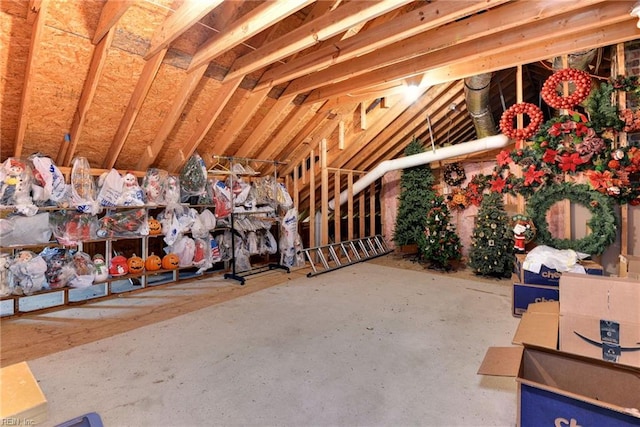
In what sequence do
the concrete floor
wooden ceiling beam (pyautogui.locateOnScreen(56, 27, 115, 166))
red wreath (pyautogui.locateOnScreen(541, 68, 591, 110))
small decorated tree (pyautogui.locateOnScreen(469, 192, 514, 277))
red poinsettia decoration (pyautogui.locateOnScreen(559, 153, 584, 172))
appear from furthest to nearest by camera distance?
1. small decorated tree (pyautogui.locateOnScreen(469, 192, 514, 277))
2. red poinsettia decoration (pyautogui.locateOnScreen(559, 153, 584, 172))
3. red wreath (pyautogui.locateOnScreen(541, 68, 591, 110))
4. wooden ceiling beam (pyautogui.locateOnScreen(56, 27, 115, 166))
5. the concrete floor

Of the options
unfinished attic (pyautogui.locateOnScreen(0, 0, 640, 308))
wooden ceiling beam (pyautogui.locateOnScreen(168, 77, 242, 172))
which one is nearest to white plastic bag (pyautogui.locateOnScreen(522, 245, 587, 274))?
unfinished attic (pyautogui.locateOnScreen(0, 0, 640, 308))

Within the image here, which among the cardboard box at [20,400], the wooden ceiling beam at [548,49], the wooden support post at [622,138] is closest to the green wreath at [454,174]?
the wooden support post at [622,138]

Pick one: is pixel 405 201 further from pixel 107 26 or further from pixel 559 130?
pixel 107 26

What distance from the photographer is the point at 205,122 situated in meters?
3.99

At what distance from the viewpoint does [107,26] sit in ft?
8.35

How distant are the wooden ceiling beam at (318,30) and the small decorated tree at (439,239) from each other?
144 inches

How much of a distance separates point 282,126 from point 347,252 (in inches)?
112

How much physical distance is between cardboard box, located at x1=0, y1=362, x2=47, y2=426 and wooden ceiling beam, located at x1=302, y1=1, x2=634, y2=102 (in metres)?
3.46

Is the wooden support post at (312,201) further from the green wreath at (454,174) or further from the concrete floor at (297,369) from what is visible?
the green wreath at (454,174)

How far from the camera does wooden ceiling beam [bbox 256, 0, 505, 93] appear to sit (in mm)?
2318

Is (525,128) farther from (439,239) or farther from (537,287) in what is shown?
(537,287)

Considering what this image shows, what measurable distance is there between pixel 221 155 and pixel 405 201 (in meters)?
3.44

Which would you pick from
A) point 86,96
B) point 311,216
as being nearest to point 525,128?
point 311,216

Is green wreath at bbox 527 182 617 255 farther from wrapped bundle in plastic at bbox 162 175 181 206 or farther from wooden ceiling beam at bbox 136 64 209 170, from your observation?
wrapped bundle in plastic at bbox 162 175 181 206
